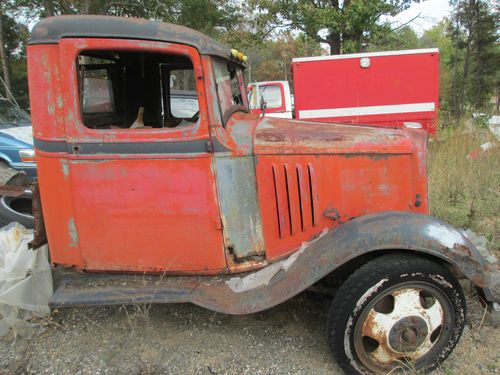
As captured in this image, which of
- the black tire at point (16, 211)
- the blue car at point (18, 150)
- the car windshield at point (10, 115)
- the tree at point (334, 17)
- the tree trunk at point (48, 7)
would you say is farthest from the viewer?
the tree trunk at point (48, 7)

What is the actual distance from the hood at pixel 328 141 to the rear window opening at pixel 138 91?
23.8 inches

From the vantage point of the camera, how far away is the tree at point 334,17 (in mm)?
11977

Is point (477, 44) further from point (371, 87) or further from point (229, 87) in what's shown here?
point (229, 87)

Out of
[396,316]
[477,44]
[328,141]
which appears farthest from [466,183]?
[477,44]

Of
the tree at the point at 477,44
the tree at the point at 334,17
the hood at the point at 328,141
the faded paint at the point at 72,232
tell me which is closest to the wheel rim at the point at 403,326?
Answer: the hood at the point at 328,141

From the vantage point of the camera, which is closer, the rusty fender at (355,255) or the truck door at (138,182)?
the rusty fender at (355,255)

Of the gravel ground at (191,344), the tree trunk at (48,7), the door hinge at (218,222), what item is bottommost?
the gravel ground at (191,344)

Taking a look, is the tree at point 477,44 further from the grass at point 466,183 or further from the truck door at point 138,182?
the truck door at point 138,182

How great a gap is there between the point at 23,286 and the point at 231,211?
1.56m

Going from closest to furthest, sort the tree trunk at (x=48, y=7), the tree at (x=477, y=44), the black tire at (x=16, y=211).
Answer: the black tire at (x=16, y=211) < the tree trunk at (x=48, y=7) < the tree at (x=477, y=44)

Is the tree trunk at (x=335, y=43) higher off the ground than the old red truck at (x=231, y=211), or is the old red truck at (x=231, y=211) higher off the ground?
the tree trunk at (x=335, y=43)

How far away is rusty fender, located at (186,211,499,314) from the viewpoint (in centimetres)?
224

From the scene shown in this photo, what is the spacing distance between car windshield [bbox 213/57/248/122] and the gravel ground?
4.64ft

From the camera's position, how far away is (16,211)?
154 inches
